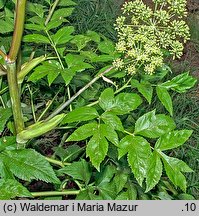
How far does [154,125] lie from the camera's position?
1.55m

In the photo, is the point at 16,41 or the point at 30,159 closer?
the point at 16,41

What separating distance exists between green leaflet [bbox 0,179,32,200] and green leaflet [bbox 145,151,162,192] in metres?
0.36

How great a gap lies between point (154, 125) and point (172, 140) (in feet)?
0.25

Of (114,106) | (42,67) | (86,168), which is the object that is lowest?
(86,168)

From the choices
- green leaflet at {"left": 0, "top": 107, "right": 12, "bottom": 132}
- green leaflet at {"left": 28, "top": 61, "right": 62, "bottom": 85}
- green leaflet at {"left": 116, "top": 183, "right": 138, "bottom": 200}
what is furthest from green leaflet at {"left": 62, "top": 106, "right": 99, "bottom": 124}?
green leaflet at {"left": 116, "top": 183, "right": 138, "bottom": 200}

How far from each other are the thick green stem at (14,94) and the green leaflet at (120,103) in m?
0.28

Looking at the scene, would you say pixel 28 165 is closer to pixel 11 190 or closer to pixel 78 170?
pixel 11 190

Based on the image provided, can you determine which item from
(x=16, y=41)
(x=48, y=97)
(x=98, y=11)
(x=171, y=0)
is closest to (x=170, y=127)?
(x=171, y=0)

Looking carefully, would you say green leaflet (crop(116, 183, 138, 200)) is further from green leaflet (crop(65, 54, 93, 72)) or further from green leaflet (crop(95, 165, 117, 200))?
green leaflet (crop(65, 54, 93, 72))

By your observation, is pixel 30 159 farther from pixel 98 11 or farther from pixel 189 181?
pixel 98 11

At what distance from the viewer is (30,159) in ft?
5.08

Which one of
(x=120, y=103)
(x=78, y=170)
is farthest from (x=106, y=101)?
(x=78, y=170)

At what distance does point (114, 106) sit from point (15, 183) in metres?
0.40

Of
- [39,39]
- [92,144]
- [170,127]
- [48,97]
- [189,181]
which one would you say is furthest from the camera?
[48,97]
